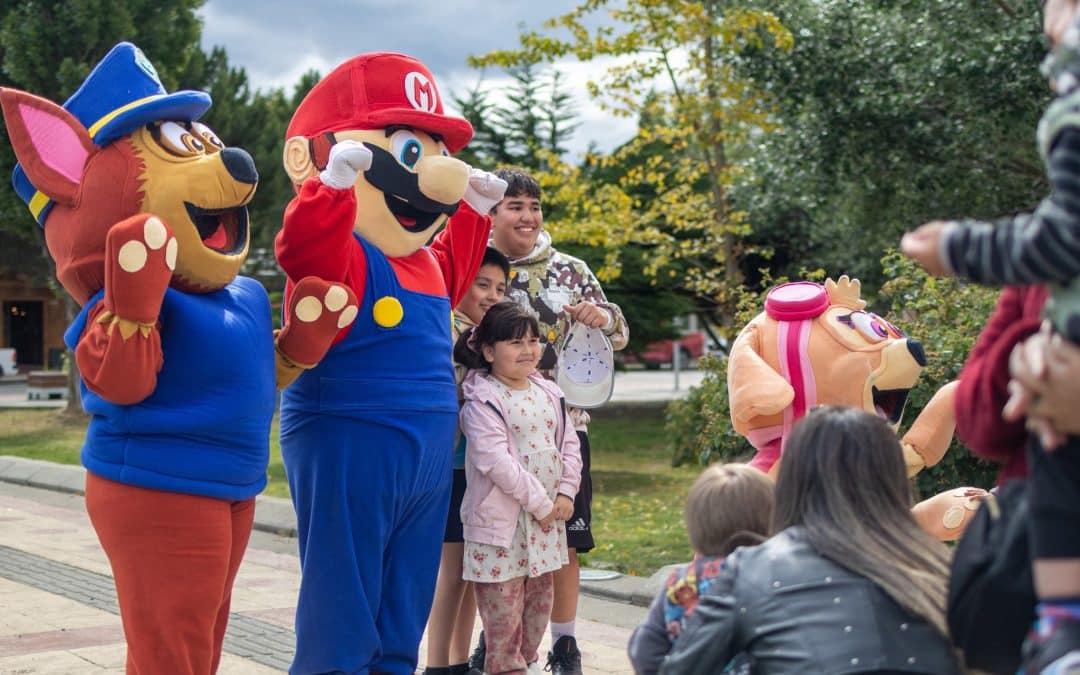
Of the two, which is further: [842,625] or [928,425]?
[928,425]

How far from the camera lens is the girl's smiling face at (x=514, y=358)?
449 cm

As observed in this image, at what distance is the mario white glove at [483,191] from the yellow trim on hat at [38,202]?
150 centimetres

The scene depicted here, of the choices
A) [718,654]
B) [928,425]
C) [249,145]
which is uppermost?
[249,145]

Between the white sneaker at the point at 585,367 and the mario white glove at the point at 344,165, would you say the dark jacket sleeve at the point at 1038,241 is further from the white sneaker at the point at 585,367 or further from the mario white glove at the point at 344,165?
the white sneaker at the point at 585,367

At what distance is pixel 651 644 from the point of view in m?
2.62

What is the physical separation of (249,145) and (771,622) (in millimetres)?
19662

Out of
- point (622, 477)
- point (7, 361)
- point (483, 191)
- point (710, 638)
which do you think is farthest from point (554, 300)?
point (7, 361)

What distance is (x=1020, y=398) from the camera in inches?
82.7

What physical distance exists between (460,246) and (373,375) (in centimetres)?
79

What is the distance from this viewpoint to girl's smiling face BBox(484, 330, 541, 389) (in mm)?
4488

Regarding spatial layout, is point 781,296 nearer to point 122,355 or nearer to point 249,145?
point 122,355

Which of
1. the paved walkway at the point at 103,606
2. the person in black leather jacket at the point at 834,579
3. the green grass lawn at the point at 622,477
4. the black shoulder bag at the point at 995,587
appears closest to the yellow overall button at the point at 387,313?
the paved walkway at the point at 103,606

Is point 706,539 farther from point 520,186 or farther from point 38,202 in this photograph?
point 520,186

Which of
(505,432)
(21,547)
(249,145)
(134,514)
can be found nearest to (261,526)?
(21,547)
